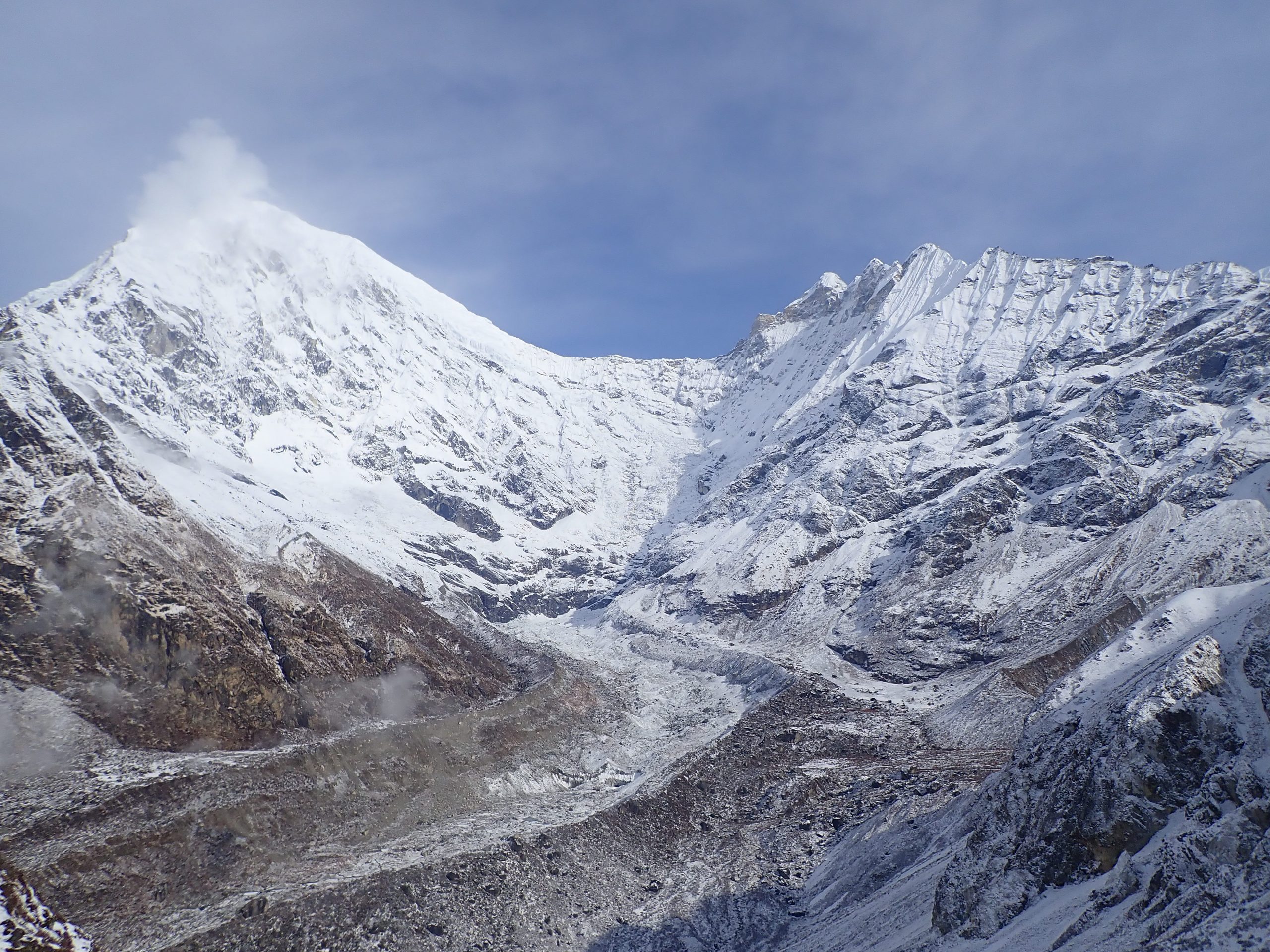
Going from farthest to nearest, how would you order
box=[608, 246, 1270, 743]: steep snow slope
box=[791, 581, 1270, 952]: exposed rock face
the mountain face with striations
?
box=[608, 246, 1270, 743]: steep snow slope
the mountain face with striations
box=[791, 581, 1270, 952]: exposed rock face

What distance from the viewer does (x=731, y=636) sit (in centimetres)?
13500

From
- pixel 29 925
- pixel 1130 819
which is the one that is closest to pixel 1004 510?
pixel 1130 819

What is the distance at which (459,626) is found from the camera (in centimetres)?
11950

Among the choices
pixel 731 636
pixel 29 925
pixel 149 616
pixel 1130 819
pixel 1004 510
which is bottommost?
pixel 1130 819

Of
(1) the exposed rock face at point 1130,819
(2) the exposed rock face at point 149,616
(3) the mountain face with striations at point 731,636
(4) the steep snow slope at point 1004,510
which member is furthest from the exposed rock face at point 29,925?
(4) the steep snow slope at point 1004,510

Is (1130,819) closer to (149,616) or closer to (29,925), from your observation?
(29,925)

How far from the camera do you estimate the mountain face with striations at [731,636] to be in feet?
100

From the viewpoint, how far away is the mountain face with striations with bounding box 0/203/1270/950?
30562 mm

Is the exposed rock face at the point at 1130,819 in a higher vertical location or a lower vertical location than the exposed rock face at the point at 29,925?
lower

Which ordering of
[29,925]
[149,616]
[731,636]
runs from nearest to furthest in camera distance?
[29,925] < [149,616] < [731,636]

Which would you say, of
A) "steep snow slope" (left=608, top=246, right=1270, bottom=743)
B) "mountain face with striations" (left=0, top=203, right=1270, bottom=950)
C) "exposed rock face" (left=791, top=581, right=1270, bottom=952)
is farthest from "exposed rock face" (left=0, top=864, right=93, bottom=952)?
"steep snow slope" (left=608, top=246, right=1270, bottom=743)

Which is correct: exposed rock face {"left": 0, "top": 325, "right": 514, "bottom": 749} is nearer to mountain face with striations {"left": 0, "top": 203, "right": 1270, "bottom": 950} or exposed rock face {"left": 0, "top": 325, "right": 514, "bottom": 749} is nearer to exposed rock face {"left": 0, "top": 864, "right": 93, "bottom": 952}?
mountain face with striations {"left": 0, "top": 203, "right": 1270, "bottom": 950}

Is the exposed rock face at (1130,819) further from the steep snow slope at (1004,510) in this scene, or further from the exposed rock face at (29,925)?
the steep snow slope at (1004,510)

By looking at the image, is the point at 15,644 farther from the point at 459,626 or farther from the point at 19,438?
the point at 459,626
